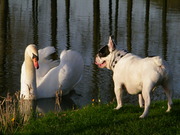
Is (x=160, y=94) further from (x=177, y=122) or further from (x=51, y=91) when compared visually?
(x=177, y=122)

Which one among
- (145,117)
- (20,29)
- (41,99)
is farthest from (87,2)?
(145,117)

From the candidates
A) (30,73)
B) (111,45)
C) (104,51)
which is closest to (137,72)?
(111,45)

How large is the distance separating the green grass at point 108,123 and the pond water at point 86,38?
2569 millimetres

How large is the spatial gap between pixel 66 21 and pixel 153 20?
705 centimetres

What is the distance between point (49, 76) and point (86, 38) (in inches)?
370

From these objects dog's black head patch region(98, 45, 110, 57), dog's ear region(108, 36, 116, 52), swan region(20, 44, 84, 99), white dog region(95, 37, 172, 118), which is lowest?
swan region(20, 44, 84, 99)

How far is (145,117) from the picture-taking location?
724 cm

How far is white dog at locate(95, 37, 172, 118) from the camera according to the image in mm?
7047

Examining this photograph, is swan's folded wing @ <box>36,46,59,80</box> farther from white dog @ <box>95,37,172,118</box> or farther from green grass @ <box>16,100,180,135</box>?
green grass @ <box>16,100,180,135</box>

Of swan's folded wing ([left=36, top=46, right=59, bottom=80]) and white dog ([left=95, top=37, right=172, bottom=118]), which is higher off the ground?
white dog ([left=95, top=37, right=172, bottom=118])

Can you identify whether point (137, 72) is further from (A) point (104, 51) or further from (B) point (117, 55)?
(A) point (104, 51)

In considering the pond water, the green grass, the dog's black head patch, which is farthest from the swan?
the green grass

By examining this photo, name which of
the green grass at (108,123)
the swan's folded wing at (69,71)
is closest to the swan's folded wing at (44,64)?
the swan's folded wing at (69,71)

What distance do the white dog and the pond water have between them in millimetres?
2560
